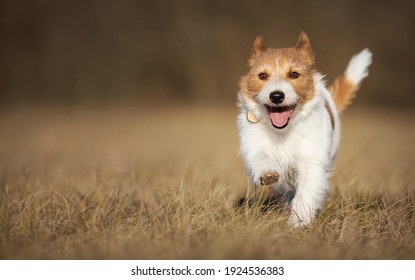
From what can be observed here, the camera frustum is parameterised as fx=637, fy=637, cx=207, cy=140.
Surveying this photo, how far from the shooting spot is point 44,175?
6211 mm

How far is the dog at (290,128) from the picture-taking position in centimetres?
420

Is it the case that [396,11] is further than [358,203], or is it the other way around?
[396,11]

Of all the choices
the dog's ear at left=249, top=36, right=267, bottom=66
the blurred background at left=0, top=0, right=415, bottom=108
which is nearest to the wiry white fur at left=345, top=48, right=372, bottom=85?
the dog's ear at left=249, top=36, right=267, bottom=66

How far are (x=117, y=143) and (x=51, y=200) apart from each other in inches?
228

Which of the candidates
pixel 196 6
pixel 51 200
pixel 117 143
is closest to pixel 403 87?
pixel 196 6

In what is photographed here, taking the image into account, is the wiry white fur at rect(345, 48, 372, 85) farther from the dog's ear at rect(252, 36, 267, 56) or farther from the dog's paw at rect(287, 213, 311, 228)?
the dog's paw at rect(287, 213, 311, 228)

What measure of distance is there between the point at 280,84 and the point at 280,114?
0.21 metres

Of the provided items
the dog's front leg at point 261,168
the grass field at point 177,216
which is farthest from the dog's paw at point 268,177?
the grass field at point 177,216

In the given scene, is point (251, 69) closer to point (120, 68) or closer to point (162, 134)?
point (162, 134)

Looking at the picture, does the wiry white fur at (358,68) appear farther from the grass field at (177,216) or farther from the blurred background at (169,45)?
the blurred background at (169,45)

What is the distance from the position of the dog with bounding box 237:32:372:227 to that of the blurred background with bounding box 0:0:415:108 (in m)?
9.91

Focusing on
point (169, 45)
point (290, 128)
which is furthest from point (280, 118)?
point (169, 45)

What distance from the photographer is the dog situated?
13.8 feet

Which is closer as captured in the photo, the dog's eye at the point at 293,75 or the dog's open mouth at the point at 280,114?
the dog's open mouth at the point at 280,114
